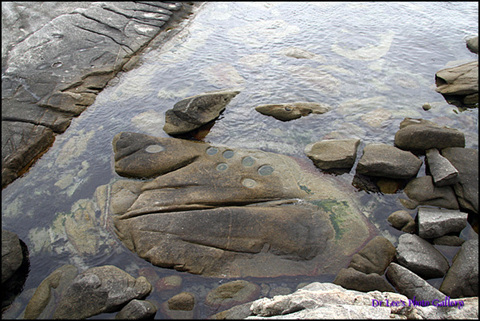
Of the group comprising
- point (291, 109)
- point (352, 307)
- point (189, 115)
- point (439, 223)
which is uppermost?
point (189, 115)

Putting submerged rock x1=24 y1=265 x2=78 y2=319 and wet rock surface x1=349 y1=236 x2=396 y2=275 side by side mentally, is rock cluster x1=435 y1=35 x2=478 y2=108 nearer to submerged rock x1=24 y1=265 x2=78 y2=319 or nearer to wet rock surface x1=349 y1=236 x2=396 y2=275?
wet rock surface x1=349 y1=236 x2=396 y2=275

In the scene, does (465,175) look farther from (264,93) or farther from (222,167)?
(264,93)

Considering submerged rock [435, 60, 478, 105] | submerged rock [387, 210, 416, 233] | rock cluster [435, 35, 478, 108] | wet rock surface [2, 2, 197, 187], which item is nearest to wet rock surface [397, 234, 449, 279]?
submerged rock [387, 210, 416, 233]

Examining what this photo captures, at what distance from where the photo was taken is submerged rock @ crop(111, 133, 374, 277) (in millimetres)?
5461

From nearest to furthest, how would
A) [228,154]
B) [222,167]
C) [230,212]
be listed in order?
[230,212], [222,167], [228,154]

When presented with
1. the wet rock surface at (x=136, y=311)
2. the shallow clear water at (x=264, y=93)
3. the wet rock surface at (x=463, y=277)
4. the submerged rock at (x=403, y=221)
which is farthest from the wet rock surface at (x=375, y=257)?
the wet rock surface at (x=136, y=311)

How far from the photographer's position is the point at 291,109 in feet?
29.5

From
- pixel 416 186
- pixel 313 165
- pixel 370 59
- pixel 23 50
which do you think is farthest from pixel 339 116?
pixel 23 50

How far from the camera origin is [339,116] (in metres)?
8.94

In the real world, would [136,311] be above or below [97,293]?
below

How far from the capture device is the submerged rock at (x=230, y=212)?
5461 millimetres

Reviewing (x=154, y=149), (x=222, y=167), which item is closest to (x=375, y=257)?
(x=222, y=167)

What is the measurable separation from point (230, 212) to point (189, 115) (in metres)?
3.40

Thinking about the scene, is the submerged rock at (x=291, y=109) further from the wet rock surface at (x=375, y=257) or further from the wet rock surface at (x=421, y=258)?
the wet rock surface at (x=421, y=258)
